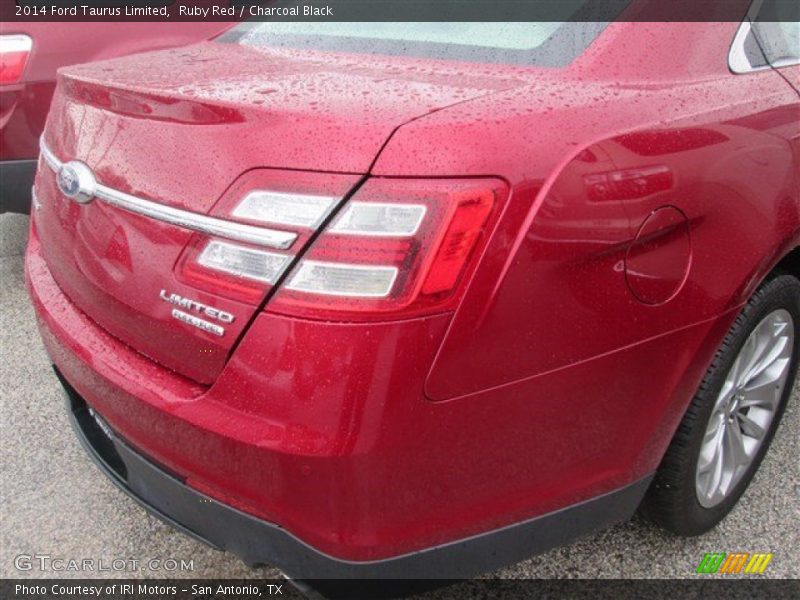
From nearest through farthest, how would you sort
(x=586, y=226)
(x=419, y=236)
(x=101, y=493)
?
(x=419, y=236) → (x=586, y=226) → (x=101, y=493)

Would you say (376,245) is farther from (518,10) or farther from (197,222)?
(518,10)

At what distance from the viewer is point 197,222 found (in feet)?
4.31

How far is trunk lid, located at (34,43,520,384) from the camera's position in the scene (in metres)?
1.27

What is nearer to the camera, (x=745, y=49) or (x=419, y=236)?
(x=419, y=236)

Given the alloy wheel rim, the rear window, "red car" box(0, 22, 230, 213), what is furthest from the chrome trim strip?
"red car" box(0, 22, 230, 213)

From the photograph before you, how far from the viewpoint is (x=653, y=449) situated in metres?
1.63

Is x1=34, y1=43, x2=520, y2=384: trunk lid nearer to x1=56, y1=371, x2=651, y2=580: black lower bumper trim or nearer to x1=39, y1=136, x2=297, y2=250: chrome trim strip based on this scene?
x1=39, y1=136, x2=297, y2=250: chrome trim strip

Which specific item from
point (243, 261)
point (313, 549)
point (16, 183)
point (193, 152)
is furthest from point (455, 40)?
point (16, 183)

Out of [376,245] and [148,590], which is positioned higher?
[376,245]

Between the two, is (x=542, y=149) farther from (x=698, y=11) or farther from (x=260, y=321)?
(x=698, y=11)

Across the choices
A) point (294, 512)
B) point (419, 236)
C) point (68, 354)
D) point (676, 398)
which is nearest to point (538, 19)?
point (419, 236)

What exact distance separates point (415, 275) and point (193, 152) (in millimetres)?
492

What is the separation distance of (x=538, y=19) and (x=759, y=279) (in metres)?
0.78

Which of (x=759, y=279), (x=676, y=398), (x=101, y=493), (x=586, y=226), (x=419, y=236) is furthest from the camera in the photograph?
(x=101, y=493)
